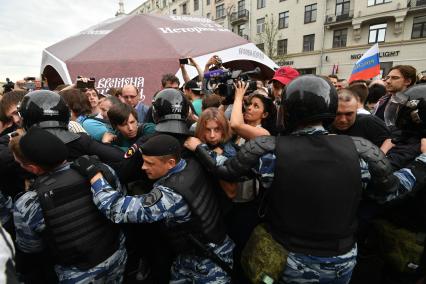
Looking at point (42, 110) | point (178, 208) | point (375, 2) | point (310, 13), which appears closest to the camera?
point (178, 208)

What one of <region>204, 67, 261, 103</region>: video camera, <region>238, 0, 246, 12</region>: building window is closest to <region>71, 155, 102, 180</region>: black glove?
<region>204, 67, 261, 103</region>: video camera

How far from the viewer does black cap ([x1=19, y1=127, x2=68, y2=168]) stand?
1601 millimetres

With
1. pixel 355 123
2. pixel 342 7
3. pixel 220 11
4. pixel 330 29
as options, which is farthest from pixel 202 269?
pixel 220 11

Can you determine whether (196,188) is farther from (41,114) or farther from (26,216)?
(41,114)

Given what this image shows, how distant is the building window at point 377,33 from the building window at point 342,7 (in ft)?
9.20

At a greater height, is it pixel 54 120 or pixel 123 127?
pixel 54 120

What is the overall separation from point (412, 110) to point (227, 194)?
5.07 ft

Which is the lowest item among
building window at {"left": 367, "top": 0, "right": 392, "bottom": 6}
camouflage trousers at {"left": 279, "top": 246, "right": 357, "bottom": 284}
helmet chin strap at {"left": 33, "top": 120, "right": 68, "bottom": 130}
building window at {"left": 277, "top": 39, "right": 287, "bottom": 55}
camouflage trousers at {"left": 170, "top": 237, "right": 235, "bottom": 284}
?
camouflage trousers at {"left": 170, "top": 237, "right": 235, "bottom": 284}

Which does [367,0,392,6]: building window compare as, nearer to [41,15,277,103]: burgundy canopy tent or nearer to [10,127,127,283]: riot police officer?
[41,15,277,103]: burgundy canopy tent

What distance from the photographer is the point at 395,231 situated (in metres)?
2.10

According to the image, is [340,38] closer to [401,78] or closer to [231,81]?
[401,78]

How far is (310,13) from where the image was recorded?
2617 cm

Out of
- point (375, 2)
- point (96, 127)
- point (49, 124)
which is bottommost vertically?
point (96, 127)

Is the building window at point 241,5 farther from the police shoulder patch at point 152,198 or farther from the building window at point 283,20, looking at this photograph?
the police shoulder patch at point 152,198
